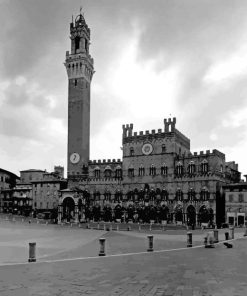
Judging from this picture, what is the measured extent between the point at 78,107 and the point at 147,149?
1557 centimetres

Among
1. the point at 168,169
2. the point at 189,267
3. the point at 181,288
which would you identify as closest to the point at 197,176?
the point at 168,169

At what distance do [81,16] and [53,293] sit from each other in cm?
7549

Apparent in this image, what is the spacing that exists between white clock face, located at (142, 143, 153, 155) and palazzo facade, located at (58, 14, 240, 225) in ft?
0.58

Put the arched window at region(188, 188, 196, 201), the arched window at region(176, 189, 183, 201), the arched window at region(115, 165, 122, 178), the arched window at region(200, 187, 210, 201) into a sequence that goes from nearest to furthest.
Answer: the arched window at region(200, 187, 210, 201) → the arched window at region(188, 188, 196, 201) → the arched window at region(176, 189, 183, 201) → the arched window at region(115, 165, 122, 178)

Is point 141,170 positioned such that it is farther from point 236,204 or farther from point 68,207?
point 236,204

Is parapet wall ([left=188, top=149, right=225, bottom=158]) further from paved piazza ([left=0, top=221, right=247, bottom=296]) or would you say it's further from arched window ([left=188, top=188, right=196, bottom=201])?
paved piazza ([left=0, top=221, right=247, bottom=296])

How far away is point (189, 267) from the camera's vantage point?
1645cm

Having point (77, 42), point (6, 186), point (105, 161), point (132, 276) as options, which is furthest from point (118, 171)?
point (132, 276)

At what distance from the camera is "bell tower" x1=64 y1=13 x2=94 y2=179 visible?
7562 centimetres

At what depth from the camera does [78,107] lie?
249 feet

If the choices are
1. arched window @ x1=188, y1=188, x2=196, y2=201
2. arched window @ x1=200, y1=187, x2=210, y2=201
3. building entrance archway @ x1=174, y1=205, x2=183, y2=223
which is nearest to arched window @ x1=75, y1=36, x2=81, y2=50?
arched window @ x1=188, y1=188, x2=196, y2=201

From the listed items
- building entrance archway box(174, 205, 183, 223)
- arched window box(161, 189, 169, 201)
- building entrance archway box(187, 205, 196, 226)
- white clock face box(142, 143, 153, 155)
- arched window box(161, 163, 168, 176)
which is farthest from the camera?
white clock face box(142, 143, 153, 155)

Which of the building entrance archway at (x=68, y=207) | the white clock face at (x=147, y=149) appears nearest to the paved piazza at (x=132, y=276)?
the white clock face at (x=147, y=149)

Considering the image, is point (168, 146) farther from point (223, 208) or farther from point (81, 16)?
point (81, 16)
